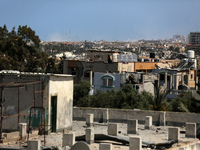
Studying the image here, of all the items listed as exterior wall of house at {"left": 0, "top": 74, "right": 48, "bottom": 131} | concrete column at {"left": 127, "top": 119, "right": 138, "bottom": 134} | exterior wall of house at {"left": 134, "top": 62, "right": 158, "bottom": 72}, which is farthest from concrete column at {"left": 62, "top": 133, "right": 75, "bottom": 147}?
exterior wall of house at {"left": 134, "top": 62, "right": 158, "bottom": 72}

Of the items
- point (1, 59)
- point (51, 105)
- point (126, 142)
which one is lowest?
point (126, 142)

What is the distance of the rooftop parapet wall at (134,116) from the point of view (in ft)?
81.1

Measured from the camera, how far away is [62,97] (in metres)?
24.0

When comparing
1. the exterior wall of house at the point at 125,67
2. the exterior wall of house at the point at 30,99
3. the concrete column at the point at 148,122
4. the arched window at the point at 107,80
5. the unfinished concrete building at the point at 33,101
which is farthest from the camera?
the exterior wall of house at the point at 125,67

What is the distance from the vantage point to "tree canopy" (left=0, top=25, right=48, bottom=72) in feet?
165

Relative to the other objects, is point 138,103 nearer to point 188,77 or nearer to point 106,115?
point 106,115

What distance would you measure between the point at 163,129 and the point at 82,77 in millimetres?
37752

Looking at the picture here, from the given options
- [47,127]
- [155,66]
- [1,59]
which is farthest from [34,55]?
[47,127]

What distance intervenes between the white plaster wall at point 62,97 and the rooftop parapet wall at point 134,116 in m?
2.30

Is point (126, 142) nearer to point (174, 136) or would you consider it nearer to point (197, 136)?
point (174, 136)

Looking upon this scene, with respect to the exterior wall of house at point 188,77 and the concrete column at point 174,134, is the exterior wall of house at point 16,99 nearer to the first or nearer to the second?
the concrete column at point 174,134

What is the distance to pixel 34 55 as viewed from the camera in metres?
53.8

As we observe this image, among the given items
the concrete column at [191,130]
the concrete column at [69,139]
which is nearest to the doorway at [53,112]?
the concrete column at [69,139]

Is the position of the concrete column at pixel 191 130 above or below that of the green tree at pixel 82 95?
below
